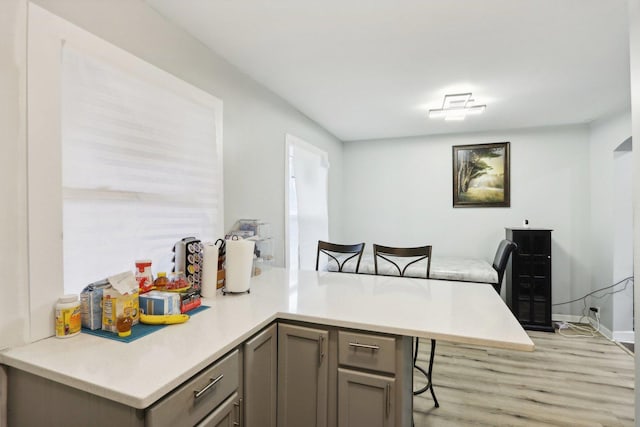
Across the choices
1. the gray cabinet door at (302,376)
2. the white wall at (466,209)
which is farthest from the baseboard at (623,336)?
the gray cabinet door at (302,376)

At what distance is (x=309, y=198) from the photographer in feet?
11.6

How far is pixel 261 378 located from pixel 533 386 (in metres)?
2.25

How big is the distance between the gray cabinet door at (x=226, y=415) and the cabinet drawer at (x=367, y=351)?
1.43ft

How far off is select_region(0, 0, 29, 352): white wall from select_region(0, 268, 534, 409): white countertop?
12cm

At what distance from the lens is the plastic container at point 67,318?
1140mm

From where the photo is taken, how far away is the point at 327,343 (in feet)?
4.39

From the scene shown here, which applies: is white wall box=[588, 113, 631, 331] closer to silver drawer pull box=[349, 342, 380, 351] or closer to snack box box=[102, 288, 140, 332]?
silver drawer pull box=[349, 342, 380, 351]

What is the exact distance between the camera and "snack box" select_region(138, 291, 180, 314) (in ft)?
4.23

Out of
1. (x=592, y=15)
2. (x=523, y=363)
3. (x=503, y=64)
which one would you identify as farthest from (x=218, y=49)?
(x=523, y=363)

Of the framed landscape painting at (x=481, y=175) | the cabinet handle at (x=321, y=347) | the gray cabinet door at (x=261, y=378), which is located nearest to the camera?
the gray cabinet door at (x=261, y=378)

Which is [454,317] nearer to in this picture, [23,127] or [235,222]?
[235,222]

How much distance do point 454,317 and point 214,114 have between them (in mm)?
1809

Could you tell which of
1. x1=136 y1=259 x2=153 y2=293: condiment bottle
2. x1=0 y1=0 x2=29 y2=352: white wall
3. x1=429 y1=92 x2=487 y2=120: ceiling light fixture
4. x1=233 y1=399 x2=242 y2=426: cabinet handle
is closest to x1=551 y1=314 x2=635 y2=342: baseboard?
x1=429 y1=92 x2=487 y2=120: ceiling light fixture

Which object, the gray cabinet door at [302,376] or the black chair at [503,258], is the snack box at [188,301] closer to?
the gray cabinet door at [302,376]
